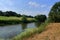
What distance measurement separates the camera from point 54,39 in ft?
32.7

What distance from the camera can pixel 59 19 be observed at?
97.9 ft

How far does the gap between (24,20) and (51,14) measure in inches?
1459

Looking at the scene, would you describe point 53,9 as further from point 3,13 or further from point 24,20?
point 3,13

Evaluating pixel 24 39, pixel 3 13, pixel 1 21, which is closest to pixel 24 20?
pixel 1 21

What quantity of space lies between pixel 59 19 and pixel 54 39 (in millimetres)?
20272

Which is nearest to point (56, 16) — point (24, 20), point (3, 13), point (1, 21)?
point (1, 21)

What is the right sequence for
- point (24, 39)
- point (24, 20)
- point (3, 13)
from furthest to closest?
point (3, 13), point (24, 20), point (24, 39)

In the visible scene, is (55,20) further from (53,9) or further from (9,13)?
(9,13)

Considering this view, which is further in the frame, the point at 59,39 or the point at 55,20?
the point at 55,20

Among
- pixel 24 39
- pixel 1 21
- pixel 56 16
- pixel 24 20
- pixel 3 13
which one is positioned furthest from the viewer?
pixel 3 13

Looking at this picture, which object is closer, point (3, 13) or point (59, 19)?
point (59, 19)

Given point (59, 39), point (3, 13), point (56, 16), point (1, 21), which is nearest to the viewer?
point (59, 39)

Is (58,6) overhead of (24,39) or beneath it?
overhead

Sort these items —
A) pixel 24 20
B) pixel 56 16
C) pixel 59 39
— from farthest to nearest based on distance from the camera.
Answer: pixel 24 20
pixel 56 16
pixel 59 39
